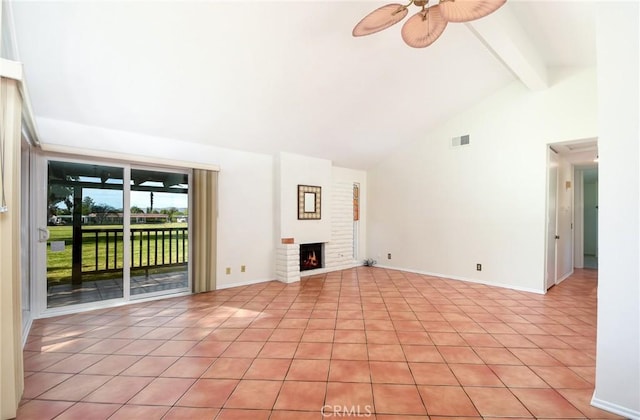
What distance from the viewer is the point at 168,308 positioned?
337 cm

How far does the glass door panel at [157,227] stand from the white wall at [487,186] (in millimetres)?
3924

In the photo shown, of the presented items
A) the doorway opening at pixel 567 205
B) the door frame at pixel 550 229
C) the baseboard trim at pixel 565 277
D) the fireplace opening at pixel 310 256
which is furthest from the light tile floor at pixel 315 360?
the fireplace opening at pixel 310 256

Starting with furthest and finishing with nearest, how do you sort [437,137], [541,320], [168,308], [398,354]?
[437,137], [168,308], [541,320], [398,354]

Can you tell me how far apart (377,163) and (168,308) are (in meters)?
4.64

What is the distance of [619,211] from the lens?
5.16 ft

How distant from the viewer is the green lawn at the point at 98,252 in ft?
10.4

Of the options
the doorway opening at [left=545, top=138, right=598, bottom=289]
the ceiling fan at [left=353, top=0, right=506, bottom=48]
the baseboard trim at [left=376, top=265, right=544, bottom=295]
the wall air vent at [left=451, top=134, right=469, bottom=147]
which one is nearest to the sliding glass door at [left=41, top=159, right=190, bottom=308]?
the ceiling fan at [left=353, top=0, right=506, bottom=48]

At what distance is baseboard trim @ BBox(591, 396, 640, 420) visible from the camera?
1543 mm

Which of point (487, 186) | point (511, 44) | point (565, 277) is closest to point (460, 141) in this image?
point (487, 186)

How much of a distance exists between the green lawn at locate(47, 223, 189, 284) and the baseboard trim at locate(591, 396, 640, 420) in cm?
429

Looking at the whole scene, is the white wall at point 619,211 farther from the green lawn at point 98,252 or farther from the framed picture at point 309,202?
the green lawn at point 98,252

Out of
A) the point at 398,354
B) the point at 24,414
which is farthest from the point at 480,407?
the point at 24,414

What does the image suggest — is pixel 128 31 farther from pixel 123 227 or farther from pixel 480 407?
pixel 480 407

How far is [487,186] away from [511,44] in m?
2.22
